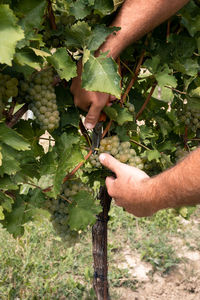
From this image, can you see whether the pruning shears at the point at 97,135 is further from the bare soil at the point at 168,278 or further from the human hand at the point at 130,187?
the bare soil at the point at 168,278

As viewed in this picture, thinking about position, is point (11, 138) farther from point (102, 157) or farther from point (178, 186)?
point (178, 186)

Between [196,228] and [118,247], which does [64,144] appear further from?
[196,228]

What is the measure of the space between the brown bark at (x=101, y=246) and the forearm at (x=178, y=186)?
0.79 m

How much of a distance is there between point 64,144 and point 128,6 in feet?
1.98

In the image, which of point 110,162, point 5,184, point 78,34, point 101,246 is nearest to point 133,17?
point 78,34

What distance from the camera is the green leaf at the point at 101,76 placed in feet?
4.39

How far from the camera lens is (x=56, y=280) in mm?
3463

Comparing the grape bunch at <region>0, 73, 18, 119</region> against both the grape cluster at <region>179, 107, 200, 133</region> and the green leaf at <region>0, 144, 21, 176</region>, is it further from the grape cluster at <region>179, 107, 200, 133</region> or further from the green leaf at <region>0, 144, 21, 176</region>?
the grape cluster at <region>179, 107, 200, 133</region>

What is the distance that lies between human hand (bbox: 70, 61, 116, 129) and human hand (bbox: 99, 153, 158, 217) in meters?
0.17

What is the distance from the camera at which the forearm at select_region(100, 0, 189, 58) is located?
148cm

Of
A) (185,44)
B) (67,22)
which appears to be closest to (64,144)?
(67,22)

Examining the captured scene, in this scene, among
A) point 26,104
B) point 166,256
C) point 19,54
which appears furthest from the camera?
point 166,256

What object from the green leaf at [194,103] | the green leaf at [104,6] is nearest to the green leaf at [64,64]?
the green leaf at [104,6]

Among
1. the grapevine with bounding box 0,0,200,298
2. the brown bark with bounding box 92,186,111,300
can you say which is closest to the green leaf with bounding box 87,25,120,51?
the grapevine with bounding box 0,0,200,298
